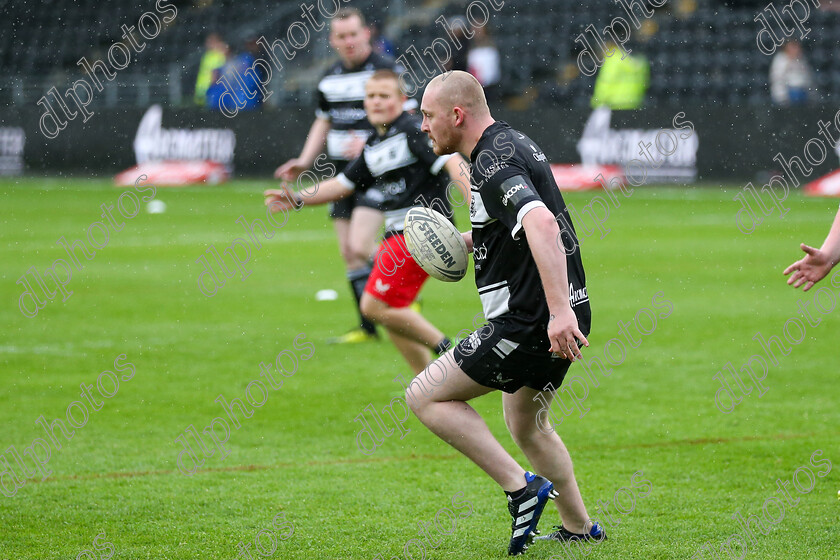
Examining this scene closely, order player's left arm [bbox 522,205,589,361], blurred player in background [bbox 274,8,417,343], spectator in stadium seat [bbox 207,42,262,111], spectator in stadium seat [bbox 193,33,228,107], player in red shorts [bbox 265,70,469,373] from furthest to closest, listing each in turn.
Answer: spectator in stadium seat [bbox 193,33,228,107]
spectator in stadium seat [bbox 207,42,262,111]
blurred player in background [bbox 274,8,417,343]
player in red shorts [bbox 265,70,469,373]
player's left arm [bbox 522,205,589,361]

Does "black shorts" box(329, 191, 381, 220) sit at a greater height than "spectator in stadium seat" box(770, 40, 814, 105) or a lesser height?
greater

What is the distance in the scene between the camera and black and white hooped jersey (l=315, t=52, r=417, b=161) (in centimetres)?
941

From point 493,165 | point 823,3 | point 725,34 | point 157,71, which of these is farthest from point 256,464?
point 157,71

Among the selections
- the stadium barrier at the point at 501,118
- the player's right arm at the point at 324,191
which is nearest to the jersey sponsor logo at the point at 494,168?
the player's right arm at the point at 324,191

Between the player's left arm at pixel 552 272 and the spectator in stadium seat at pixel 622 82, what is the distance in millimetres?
18422

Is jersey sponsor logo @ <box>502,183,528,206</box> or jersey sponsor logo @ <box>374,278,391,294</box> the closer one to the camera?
jersey sponsor logo @ <box>502,183,528,206</box>

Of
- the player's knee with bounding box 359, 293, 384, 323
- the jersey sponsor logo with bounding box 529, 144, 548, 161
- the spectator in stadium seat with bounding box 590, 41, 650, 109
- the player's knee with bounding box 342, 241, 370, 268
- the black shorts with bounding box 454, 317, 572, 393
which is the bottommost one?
the spectator in stadium seat with bounding box 590, 41, 650, 109

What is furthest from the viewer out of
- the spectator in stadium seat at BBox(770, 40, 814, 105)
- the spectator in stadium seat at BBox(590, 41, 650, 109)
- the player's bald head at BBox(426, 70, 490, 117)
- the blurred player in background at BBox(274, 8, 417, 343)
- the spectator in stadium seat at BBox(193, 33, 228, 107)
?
the spectator in stadium seat at BBox(193, 33, 228, 107)

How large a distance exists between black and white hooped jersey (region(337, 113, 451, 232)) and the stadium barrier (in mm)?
13833

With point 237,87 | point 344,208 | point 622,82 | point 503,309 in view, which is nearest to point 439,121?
point 503,309

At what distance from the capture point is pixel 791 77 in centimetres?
2123

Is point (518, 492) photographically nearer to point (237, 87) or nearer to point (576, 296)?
point (576, 296)

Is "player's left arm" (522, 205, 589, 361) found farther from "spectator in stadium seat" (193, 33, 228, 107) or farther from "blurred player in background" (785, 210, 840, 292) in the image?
"spectator in stadium seat" (193, 33, 228, 107)

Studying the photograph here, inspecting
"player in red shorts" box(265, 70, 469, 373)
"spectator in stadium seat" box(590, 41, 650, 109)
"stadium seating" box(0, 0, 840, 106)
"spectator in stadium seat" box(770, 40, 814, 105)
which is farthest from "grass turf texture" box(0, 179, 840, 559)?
"stadium seating" box(0, 0, 840, 106)
